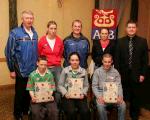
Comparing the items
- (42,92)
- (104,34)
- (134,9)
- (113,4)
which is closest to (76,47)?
(104,34)

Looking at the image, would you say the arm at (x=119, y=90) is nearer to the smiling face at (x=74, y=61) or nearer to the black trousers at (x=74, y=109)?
the black trousers at (x=74, y=109)

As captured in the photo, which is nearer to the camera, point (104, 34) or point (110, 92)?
point (110, 92)

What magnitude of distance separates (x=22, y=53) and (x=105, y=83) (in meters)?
1.14

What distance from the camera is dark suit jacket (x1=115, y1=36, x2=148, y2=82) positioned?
4082 mm

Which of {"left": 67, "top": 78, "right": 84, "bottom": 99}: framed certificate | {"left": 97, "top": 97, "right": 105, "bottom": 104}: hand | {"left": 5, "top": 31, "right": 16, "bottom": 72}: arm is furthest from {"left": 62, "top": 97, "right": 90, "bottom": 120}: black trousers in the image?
{"left": 5, "top": 31, "right": 16, "bottom": 72}: arm

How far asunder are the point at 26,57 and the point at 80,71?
2.40ft

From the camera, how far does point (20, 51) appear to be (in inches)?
158

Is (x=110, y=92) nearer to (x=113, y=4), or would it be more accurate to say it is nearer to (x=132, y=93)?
(x=132, y=93)

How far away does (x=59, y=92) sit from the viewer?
3967mm

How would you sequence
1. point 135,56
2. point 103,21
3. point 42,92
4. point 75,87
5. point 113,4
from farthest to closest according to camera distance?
point 113,4, point 103,21, point 135,56, point 75,87, point 42,92

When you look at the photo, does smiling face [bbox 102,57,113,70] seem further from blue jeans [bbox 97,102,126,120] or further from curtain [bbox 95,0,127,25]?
curtain [bbox 95,0,127,25]

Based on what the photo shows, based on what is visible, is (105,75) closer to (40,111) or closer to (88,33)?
(40,111)

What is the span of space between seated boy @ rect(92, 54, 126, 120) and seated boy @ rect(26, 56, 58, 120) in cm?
56

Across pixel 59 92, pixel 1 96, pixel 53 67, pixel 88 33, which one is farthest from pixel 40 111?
pixel 88 33
